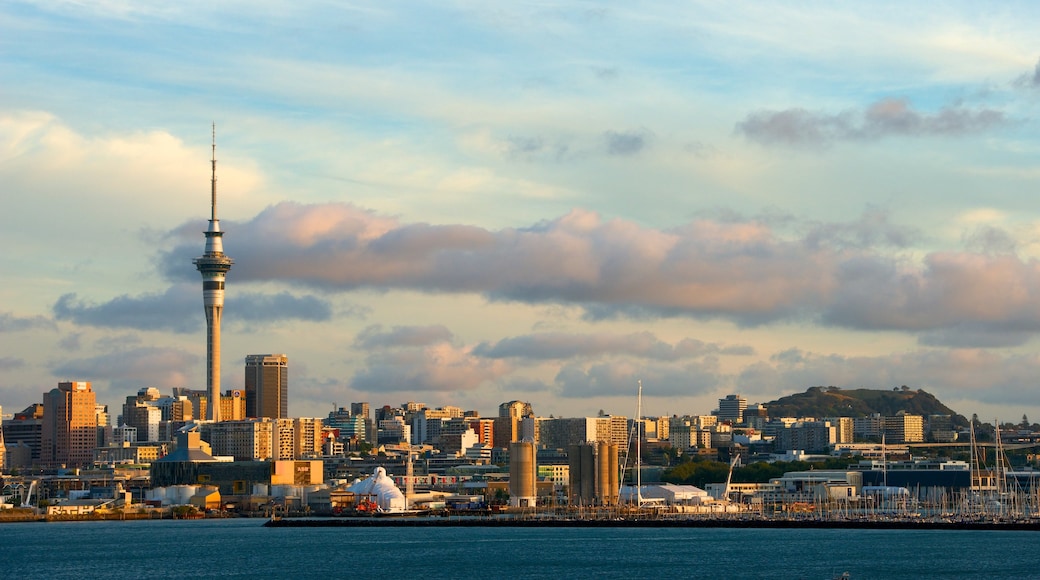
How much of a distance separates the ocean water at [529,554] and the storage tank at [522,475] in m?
31.7

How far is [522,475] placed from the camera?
198 metres

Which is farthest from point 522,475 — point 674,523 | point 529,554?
point 529,554

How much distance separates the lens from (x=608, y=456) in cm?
19950

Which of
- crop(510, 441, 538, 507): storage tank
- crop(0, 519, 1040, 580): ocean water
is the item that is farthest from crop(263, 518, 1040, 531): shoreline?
crop(510, 441, 538, 507): storage tank

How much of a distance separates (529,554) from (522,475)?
256ft

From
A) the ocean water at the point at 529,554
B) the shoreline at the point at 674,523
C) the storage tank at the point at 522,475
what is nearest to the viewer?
the ocean water at the point at 529,554

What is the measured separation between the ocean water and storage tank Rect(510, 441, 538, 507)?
31680 millimetres

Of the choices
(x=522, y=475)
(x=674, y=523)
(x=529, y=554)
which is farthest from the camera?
(x=522, y=475)

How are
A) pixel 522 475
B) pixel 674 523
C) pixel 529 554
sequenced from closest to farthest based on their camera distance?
pixel 529 554
pixel 674 523
pixel 522 475

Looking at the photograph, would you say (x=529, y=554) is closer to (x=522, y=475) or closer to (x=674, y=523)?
(x=674, y=523)

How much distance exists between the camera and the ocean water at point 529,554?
102438 mm

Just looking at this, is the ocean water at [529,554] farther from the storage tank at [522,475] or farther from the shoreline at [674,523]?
the storage tank at [522,475]

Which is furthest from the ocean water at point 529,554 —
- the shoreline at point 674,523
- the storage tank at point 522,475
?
A: the storage tank at point 522,475

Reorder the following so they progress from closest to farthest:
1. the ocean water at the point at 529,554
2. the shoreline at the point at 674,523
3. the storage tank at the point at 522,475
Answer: the ocean water at the point at 529,554 → the shoreline at the point at 674,523 → the storage tank at the point at 522,475
